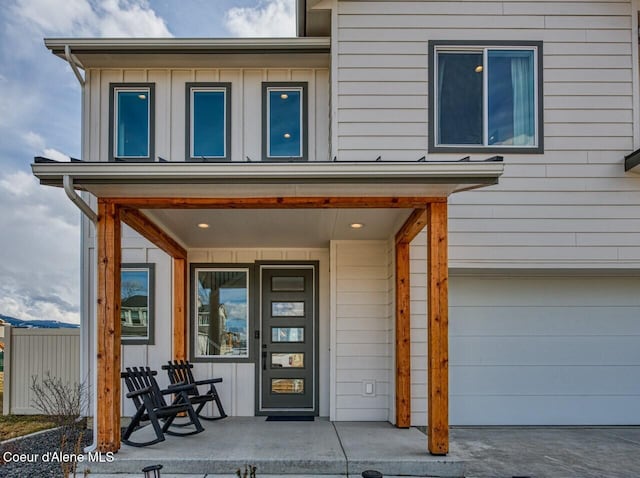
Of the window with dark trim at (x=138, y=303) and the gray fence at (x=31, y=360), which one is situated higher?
the window with dark trim at (x=138, y=303)

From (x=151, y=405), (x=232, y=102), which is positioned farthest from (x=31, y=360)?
(x=232, y=102)

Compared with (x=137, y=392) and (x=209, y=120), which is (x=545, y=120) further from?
(x=137, y=392)

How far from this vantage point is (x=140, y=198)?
4.52m

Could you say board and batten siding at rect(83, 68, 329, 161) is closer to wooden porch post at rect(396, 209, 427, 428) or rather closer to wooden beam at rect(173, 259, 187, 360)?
wooden beam at rect(173, 259, 187, 360)

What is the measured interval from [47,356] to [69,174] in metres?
4.25

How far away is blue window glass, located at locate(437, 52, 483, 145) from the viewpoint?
613 cm

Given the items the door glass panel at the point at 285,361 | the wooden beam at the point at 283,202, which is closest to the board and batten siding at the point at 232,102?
the wooden beam at the point at 283,202

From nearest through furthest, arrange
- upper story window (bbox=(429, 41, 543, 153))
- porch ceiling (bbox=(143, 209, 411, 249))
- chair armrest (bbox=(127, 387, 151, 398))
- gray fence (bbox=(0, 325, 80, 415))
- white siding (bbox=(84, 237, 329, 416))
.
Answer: chair armrest (bbox=(127, 387, 151, 398)) → porch ceiling (bbox=(143, 209, 411, 249)) → upper story window (bbox=(429, 41, 543, 153)) → white siding (bbox=(84, 237, 329, 416)) → gray fence (bbox=(0, 325, 80, 415))

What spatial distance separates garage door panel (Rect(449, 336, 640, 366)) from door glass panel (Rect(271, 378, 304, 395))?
2029 mm

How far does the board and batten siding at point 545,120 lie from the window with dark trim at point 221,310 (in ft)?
7.30

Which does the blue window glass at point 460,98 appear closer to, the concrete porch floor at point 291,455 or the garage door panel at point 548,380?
the garage door panel at point 548,380

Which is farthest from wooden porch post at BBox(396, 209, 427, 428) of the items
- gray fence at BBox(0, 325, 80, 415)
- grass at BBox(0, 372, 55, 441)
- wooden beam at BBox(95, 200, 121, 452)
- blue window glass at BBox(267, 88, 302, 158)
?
gray fence at BBox(0, 325, 80, 415)

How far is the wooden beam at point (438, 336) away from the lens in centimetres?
436

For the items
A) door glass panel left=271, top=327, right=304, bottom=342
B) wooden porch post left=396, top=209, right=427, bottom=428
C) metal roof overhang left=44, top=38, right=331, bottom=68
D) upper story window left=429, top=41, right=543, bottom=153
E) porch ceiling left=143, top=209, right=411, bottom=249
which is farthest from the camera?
door glass panel left=271, top=327, right=304, bottom=342
